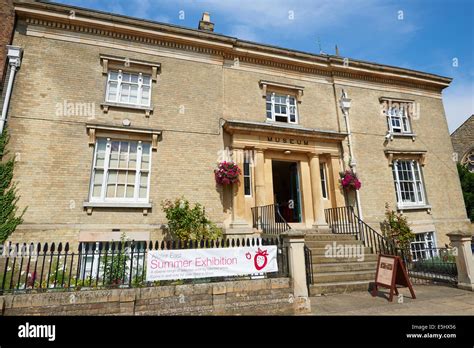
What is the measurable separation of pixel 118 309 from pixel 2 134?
7.30 meters

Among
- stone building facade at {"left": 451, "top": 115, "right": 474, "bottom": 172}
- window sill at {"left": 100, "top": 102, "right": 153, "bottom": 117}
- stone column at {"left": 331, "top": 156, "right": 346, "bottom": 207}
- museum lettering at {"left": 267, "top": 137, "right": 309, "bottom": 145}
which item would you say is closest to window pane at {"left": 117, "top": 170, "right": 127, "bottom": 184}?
window sill at {"left": 100, "top": 102, "right": 153, "bottom": 117}

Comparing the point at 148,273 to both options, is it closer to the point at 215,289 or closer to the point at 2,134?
the point at 215,289

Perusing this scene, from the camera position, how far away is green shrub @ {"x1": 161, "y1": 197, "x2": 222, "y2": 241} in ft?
28.1

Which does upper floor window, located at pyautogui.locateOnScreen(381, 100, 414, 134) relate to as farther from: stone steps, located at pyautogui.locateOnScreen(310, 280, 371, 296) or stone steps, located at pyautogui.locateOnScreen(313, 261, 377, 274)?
stone steps, located at pyautogui.locateOnScreen(310, 280, 371, 296)

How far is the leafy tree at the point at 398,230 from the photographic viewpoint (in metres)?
11.0

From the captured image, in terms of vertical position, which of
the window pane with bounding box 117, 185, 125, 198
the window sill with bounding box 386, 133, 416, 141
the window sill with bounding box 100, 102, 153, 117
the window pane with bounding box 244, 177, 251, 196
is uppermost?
the window sill with bounding box 386, 133, 416, 141

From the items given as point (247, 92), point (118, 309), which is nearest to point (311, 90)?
point (247, 92)

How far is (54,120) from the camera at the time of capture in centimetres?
881

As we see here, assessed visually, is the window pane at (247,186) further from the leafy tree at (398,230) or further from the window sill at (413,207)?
the window sill at (413,207)

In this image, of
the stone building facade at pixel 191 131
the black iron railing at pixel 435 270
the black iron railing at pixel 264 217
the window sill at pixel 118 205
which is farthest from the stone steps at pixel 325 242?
the window sill at pixel 118 205

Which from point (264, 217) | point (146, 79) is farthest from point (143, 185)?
point (264, 217)

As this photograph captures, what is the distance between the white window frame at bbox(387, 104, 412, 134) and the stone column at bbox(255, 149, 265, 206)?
7882 millimetres

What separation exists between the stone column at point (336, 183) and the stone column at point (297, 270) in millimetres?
6069
